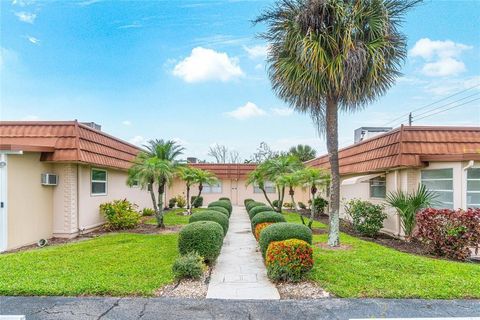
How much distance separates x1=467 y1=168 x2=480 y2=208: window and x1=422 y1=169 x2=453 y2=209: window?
1.70 ft

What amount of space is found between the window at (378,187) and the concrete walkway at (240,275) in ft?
19.7

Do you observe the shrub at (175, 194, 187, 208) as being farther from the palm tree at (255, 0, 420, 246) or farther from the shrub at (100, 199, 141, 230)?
the palm tree at (255, 0, 420, 246)

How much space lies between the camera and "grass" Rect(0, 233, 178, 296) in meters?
5.82

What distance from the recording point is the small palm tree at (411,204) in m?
10.7

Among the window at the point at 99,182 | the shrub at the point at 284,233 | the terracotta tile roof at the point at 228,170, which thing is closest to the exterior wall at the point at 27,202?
the window at the point at 99,182

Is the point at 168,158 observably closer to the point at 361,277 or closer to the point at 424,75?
the point at 361,277

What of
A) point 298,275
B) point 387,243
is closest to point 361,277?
point 298,275

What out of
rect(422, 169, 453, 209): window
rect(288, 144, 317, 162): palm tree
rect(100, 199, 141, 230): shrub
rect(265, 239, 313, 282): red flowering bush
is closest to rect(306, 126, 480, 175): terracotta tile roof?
rect(422, 169, 453, 209): window

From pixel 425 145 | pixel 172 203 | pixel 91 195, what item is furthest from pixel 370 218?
pixel 172 203

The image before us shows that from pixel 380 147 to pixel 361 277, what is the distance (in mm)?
7347

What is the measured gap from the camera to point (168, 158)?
14.8 meters

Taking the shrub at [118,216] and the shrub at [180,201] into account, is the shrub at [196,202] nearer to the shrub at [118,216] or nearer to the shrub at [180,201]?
the shrub at [180,201]

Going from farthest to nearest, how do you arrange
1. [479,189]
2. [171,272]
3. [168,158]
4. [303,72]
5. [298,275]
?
[168,158] < [479,189] < [303,72] < [171,272] < [298,275]

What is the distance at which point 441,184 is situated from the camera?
1101 cm
